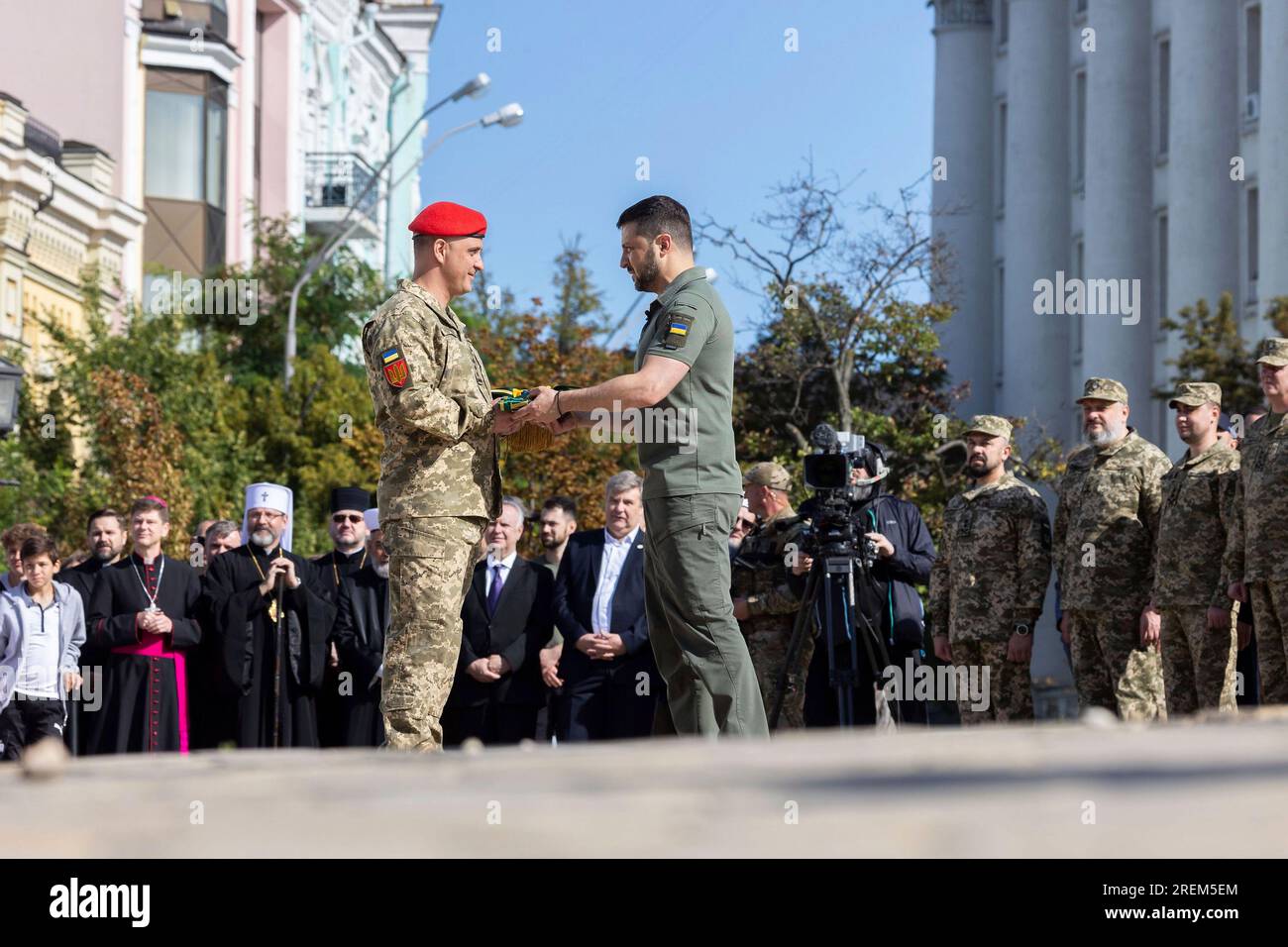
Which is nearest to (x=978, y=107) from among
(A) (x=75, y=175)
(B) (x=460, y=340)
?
(A) (x=75, y=175)

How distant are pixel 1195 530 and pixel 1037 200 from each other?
25.6 meters

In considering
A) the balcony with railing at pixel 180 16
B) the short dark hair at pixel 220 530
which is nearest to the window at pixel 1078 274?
the balcony with railing at pixel 180 16

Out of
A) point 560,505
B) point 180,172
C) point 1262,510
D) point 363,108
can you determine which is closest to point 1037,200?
point 180,172

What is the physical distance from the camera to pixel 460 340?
22.1 ft

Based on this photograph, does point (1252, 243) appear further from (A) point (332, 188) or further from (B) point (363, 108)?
(B) point (363, 108)

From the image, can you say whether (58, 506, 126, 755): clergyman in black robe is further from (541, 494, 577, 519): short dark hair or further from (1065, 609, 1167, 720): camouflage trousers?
(1065, 609, 1167, 720): camouflage trousers

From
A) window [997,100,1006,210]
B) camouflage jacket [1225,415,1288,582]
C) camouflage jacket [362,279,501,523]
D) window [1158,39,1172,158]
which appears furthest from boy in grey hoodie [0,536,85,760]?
window [997,100,1006,210]

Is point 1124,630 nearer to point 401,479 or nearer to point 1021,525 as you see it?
point 1021,525

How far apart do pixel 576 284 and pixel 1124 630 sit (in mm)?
19805

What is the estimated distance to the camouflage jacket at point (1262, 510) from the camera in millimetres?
8656

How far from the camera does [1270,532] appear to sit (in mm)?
8688

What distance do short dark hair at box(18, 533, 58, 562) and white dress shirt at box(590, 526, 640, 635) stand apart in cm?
290

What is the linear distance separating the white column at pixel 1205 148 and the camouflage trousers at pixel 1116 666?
18110mm

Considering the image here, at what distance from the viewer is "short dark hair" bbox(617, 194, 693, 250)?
6770mm
